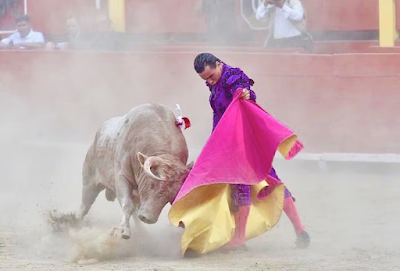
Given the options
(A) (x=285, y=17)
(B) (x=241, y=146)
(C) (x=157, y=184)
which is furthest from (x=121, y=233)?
(A) (x=285, y=17)

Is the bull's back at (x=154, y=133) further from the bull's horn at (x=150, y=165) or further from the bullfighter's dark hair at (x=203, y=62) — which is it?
the bullfighter's dark hair at (x=203, y=62)

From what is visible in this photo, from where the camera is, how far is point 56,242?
6164 millimetres

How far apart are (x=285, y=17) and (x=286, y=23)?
3.2 inches

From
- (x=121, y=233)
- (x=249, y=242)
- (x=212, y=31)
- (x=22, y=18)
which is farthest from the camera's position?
(x=22, y=18)

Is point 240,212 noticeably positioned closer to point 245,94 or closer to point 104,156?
point 245,94

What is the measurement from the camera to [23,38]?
11.3 meters

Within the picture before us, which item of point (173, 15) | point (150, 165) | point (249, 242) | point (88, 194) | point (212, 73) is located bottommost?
point (249, 242)

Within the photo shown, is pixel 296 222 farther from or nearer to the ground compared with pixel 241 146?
nearer to the ground

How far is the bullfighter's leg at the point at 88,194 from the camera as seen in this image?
670 centimetres

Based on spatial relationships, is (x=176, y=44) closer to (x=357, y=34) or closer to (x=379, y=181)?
(x=357, y=34)

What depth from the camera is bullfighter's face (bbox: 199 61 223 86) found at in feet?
18.8

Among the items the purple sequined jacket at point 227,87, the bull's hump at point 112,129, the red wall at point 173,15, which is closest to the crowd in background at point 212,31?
the red wall at point 173,15

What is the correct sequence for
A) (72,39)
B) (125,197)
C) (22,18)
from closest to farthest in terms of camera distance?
1. (125,197)
2. (72,39)
3. (22,18)

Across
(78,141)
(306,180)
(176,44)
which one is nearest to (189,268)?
(306,180)
